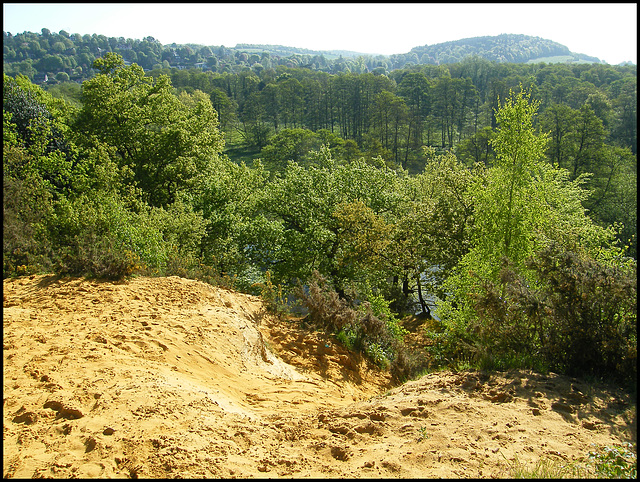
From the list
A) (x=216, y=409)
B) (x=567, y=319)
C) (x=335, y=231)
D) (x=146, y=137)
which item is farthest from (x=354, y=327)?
(x=146, y=137)

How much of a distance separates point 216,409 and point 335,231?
41.6 ft

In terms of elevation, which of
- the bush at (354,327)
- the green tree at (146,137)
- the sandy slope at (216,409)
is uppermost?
the green tree at (146,137)

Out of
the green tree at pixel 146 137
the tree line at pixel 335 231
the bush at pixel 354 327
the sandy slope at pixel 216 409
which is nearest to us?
the sandy slope at pixel 216 409

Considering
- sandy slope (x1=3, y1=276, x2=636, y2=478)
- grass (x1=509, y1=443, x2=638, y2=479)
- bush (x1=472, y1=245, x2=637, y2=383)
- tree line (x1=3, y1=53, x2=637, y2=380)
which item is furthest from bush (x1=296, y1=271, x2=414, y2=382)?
grass (x1=509, y1=443, x2=638, y2=479)

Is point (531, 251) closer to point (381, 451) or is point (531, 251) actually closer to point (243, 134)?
point (381, 451)

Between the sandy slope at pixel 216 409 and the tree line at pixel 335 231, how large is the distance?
130cm

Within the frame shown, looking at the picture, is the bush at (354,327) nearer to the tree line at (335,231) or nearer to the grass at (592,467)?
the tree line at (335,231)

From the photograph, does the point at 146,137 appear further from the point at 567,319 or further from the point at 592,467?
the point at 592,467

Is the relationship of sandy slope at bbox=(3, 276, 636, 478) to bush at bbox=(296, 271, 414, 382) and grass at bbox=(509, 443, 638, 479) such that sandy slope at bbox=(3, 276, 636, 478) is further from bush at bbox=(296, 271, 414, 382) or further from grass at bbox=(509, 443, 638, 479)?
bush at bbox=(296, 271, 414, 382)

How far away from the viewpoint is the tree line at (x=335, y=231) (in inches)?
335

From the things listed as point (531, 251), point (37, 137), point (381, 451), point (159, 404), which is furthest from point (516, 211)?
point (37, 137)

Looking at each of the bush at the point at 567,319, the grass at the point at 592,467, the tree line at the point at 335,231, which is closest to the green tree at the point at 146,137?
the tree line at the point at 335,231

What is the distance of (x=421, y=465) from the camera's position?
5398mm

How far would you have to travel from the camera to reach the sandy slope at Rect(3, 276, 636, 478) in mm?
5383
